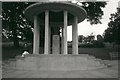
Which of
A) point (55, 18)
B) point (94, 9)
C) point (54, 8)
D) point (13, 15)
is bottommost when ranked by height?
point (55, 18)

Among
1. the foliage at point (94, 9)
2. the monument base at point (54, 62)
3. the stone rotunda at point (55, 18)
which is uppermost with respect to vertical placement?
the foliage at point (94, 9)

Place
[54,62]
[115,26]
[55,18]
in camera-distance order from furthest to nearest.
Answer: [115,26] → [55,18] → [54,62]

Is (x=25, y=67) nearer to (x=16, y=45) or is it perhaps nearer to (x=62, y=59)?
(x=62, y=59)

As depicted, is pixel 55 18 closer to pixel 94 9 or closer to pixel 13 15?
pixel 94 9

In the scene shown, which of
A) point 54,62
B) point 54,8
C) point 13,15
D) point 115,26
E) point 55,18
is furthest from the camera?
point 115,26

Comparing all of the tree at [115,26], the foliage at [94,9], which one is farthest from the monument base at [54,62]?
the tree at [115,26]

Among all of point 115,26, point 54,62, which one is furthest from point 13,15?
point 54,62

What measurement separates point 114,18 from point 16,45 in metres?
23.9

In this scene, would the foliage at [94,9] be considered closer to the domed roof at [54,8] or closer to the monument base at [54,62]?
the domed roof at [54,8]

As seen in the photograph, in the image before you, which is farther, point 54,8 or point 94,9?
point 94,9

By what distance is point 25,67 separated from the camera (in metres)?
19.2

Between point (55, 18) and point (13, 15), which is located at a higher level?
point (13, 15)

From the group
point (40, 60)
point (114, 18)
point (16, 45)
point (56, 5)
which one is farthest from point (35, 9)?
point (114, 18)

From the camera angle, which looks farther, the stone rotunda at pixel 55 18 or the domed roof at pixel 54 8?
the stone rotunda at pixel 55 18
